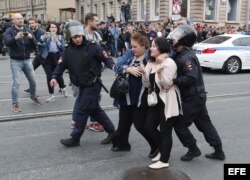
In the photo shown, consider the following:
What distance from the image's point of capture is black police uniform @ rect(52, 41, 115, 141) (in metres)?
5.59

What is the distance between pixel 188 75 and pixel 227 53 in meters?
10.3

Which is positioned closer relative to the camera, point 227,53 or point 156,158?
point 156,158

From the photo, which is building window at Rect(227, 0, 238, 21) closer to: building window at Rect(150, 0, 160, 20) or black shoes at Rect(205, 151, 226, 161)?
building window at Rect(150, 0, 160, 20)

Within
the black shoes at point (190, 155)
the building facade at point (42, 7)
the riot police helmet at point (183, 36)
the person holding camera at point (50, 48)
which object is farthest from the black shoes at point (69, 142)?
the building facade at point (42, 7)

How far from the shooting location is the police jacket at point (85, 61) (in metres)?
5.58

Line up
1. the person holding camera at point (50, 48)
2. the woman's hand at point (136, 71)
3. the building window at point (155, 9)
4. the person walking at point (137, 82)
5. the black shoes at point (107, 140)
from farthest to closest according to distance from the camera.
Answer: the building window at point (155, 9), the person holding camera at point (50, 48), the black shoes at point (107, 140), the person walking at point (137, 82), the woman's hand at point (136, 71)

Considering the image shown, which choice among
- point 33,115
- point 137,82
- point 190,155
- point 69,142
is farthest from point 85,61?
point 33,115

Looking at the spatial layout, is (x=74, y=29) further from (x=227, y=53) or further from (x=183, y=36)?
(x=227, y=53)

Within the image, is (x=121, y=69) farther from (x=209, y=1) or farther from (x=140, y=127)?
(x=209, y=1)

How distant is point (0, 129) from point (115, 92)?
2.59 metres

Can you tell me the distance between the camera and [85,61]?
5.57 meters

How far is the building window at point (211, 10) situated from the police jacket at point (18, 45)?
2700 cm

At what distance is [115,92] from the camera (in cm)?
513

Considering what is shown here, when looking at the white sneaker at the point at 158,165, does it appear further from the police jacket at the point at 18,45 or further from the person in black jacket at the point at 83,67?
the police jacket at the point at 18,45
